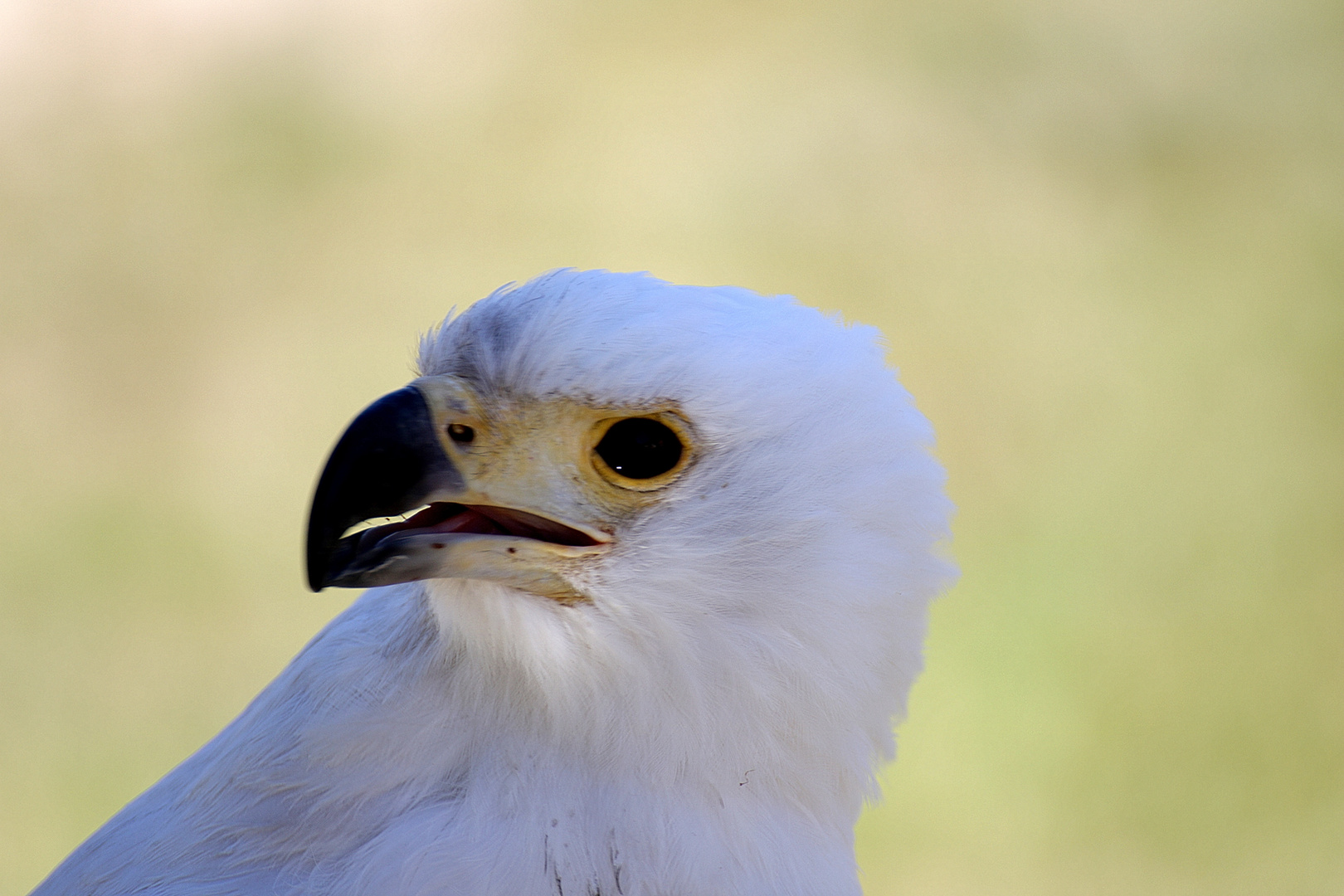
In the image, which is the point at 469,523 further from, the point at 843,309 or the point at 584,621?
the point at 843,309

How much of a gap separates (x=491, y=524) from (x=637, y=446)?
0.90 ft

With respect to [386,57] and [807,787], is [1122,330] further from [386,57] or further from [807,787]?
[807,787]

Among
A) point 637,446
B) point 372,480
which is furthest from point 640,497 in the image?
point 372,480

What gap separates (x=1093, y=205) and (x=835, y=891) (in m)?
6.69

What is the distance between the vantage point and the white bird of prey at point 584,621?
1.93 metres

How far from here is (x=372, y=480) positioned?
6.26ft

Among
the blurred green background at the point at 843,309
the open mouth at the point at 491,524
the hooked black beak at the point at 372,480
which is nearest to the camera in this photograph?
the hooked black beak at the point at 372,480

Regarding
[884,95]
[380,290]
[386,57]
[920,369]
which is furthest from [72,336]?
[884,95]

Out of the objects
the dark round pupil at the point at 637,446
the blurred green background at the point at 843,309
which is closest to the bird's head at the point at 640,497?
the dark round pupil at the point at 637,446

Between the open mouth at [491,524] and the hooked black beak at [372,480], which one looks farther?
the open mouth at [491,524]

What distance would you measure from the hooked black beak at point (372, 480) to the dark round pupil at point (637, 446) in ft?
0.78

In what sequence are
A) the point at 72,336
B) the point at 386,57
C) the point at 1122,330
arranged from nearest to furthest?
the point at 72,336, the point at 1122,330, the point at 386,57

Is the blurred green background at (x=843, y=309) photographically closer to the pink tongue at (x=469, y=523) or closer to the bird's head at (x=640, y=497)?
the bird's head at (x=640, y=497)

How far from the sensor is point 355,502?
189 cm
